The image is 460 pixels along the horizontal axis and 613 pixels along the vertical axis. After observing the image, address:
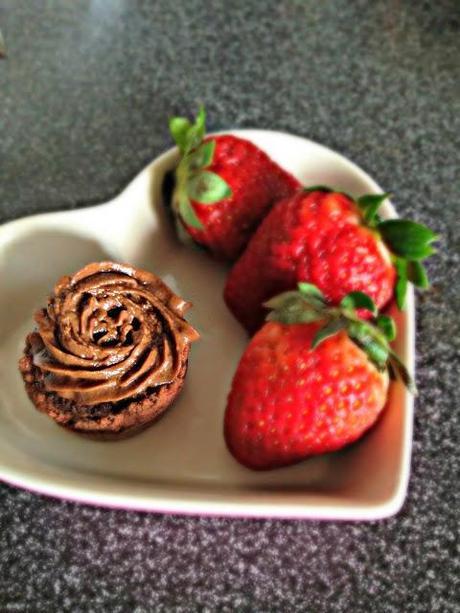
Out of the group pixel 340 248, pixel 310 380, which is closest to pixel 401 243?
pixel 340 248

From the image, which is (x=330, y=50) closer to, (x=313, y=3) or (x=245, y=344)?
(x=313, y=3)

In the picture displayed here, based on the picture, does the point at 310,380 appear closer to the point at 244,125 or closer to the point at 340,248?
the point at 340,248

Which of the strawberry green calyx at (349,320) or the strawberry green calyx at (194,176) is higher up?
the strawberry green calyx at (194,176)

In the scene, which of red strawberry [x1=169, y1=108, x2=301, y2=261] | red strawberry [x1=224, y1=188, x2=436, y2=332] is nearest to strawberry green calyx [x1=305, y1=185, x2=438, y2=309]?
red strawberry [x1=224, y1=188, x2=436, y2=332]

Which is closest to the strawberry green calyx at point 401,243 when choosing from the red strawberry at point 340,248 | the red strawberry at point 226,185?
the red strawberry at point 340,248

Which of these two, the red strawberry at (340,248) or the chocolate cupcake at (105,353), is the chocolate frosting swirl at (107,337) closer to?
the chocolate cupcake at (105,353)

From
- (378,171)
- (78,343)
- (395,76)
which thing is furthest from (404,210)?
(78,343)
